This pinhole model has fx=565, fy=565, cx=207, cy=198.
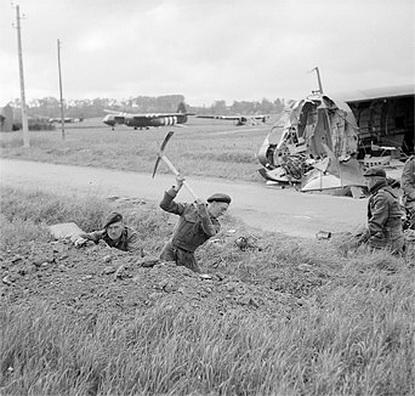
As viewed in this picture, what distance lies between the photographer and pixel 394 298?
450 centimetres

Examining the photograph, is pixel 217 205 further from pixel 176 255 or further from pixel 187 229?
pixel 176 255

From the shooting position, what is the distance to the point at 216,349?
3.16 metres

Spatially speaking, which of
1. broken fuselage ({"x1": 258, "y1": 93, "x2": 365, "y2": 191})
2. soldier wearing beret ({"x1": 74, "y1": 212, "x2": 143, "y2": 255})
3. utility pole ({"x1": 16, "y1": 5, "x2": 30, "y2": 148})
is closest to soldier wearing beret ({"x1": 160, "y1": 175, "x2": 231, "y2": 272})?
soldier wearing beret ({"x1": 74, "y1": 212, "x2": 143, "y2": 255})

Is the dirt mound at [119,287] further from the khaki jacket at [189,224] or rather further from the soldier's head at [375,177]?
the soldier's head at [375,177]

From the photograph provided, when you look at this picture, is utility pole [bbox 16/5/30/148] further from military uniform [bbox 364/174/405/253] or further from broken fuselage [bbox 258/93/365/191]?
military uniform [bbox 364/174/405/253]

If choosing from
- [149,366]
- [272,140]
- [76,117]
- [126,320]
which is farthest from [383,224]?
[76,117]

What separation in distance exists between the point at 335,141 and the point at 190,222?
344 inches

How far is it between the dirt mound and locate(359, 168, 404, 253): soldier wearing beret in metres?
1.98

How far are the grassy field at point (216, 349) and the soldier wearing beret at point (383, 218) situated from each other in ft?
5.08

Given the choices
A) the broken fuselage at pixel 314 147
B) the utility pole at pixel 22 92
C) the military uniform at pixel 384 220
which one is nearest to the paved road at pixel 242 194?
the broken fuselage at pixel 314 147

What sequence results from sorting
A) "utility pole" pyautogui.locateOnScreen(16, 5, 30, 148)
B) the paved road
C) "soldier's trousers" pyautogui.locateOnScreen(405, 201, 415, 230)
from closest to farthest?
"soldier's trousers" pyautogui.locateOnScreen(405, 201, 415, 230) → the paved road → "utility pole" pyautogui.locateOnScreen(16, 5, 30, 148)

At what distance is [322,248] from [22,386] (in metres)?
4.56

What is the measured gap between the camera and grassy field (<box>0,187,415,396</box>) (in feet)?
9.54

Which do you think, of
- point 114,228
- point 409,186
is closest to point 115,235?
point 114,228
